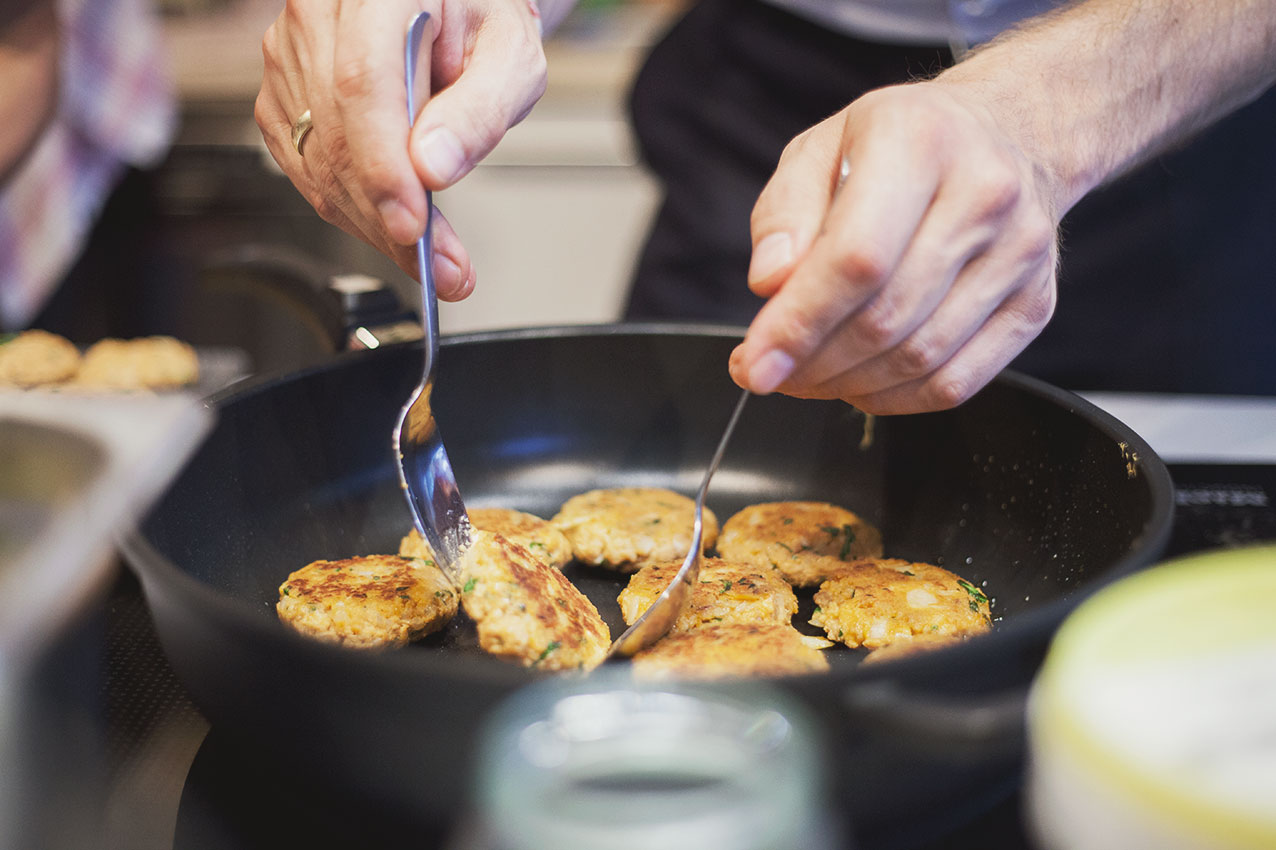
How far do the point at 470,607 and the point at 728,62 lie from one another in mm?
1365

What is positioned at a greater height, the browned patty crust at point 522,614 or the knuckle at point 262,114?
the knuckle at point 262,114

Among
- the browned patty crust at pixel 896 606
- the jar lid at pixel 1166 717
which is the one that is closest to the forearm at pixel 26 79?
the browned patty crust at pixel 896 606

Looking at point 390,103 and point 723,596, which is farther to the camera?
point 723,596

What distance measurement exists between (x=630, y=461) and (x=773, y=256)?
67 cm

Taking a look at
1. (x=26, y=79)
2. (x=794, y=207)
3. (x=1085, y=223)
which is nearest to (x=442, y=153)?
(x=794, y=207)

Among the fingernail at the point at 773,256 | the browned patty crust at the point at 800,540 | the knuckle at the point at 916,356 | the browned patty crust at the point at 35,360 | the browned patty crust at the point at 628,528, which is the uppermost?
the fingernail at the point at 773,256

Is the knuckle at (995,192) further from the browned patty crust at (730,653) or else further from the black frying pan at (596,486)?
the browned patty crust at (730,653)

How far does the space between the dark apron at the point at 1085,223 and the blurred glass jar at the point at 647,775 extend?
1.43m

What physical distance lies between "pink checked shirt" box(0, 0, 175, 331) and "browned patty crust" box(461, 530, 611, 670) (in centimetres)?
160

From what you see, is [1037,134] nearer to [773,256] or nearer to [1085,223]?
[773,256]

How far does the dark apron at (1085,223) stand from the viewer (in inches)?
66.5

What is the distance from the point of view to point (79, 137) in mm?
2066

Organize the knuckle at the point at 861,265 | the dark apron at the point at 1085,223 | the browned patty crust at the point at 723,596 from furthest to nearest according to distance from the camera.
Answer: the dark apron at the point at 1085,223 < the browned patty crust at the point at 723,596 < the knuckle at the point at 861,265

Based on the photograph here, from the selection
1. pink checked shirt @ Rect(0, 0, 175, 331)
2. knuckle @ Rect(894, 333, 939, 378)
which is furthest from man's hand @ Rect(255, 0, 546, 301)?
pink checked shirt @ Rect(0, 0, 175, 331)
